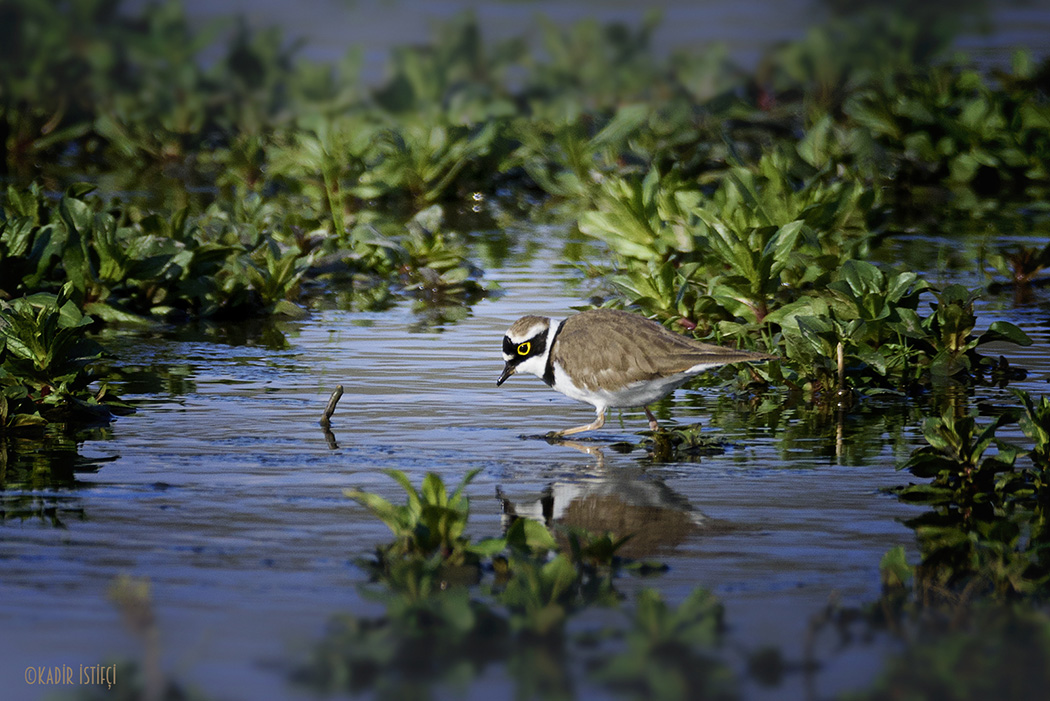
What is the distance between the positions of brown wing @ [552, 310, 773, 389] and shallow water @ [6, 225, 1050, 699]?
1.21 ft

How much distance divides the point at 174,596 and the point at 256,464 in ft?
5.47

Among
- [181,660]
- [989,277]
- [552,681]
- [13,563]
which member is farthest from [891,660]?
[989,277]

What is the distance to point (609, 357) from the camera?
663 centimetres

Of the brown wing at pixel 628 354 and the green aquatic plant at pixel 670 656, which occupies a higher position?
the brown wing at pixel 628 354

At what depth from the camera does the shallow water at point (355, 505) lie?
426cm

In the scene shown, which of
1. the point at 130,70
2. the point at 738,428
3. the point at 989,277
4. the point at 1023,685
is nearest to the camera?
the point at 1023,685

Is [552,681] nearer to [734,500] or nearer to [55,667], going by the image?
[55,667]

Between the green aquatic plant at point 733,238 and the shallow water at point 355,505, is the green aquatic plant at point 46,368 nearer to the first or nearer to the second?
the shallow water at point 355,505

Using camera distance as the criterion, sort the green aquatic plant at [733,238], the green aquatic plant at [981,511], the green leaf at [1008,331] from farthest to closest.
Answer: the green aquatic plant at [733,238], the green leaf at [1008,331], the green aquatic plant at [981,511]

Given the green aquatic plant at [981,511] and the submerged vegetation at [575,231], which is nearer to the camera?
the submerged vegetation at [575,231]

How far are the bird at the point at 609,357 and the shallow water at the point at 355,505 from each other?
0.28m

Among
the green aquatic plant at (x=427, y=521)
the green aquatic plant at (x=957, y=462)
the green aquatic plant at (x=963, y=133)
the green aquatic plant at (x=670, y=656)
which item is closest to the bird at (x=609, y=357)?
the green aquatic plant at (x=957, y=462)

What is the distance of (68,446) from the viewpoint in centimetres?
647

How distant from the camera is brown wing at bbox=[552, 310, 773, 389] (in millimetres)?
6578
